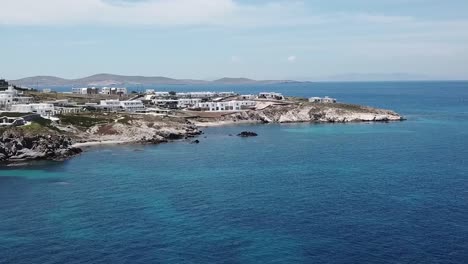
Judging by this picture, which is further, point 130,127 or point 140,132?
point 130,127

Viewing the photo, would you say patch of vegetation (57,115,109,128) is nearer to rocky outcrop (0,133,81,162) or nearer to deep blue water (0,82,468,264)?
deep blue water (0,82,468,264)

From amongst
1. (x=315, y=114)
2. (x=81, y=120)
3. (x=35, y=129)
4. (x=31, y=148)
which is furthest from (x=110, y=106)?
(x=31, y=148)

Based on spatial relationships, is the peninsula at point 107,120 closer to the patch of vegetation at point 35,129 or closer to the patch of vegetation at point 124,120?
the patch of vegetation at point 35,129

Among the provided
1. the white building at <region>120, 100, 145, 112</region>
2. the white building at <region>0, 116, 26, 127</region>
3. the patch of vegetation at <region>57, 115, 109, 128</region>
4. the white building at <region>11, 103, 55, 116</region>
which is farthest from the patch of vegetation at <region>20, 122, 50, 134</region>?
the white building at <region>120, 100, 145, 112</region>

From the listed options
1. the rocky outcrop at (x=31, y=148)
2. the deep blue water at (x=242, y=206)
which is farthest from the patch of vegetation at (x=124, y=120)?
the rocky outcrop at (x=31, y=148)

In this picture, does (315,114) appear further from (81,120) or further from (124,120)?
(81,120)

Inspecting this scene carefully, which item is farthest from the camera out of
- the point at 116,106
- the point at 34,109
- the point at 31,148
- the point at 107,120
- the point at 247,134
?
the point at 116,106
